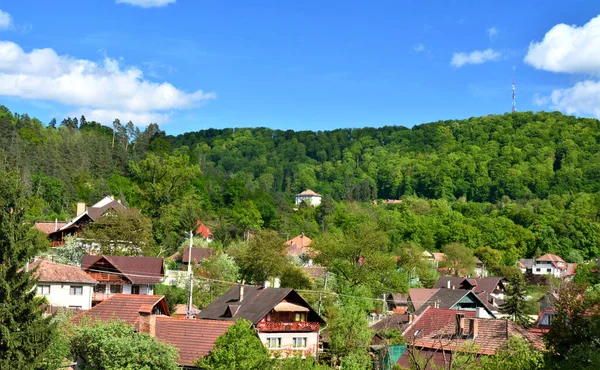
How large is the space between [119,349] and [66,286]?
24.2 meters

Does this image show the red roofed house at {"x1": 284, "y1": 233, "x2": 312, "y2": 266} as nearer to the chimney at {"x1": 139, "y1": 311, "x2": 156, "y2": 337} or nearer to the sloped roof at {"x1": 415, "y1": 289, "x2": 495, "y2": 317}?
the sloped roof at {"x1": 415, "y1": 289, "x2": 495, "y2": 317}

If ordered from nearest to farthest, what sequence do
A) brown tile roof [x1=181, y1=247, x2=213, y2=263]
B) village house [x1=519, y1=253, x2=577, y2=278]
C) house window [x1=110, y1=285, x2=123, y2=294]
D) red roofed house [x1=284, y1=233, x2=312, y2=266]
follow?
1. house window [x1=110, y1=285, x2=123, y2=294]
2. brown tile roof [x1=181, y1=247, x2=213, y2=263]
3. red roofed house [x1=284, y1=233, x2=312, y2=266]
4. village house [x1=519, y1=253, x2=577, y2=278]

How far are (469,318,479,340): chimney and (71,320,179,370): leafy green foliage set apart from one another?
15.5 m

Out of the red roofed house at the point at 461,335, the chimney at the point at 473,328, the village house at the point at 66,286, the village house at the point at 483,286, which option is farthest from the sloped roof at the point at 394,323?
the village house at the point at 483,286

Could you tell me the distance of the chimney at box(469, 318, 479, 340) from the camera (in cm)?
3759

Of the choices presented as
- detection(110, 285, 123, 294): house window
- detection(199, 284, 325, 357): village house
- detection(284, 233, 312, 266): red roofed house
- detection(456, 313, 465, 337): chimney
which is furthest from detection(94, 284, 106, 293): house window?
detection(284, 233, 312, 266): red roofed house

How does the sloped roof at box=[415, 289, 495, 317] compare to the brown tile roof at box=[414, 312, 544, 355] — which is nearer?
the brown tile roof at box=[414, 312, 544, 355]

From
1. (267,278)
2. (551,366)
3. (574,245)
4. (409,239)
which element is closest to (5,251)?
(551,366)

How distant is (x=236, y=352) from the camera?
29797 millimetres

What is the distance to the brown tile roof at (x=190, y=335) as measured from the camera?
3152 centimetres

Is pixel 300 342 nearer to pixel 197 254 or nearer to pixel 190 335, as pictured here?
pixel 190 335

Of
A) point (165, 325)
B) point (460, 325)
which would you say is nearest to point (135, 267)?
point (165, 325)

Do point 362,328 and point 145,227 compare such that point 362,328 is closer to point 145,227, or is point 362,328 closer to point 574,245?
point 145,227

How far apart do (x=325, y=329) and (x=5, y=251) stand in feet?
85.5
